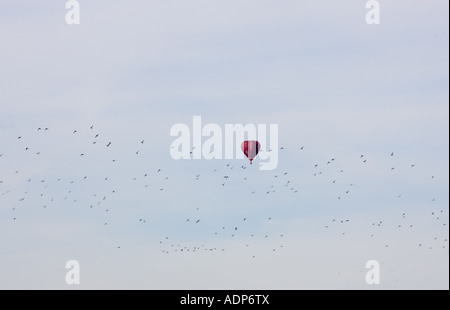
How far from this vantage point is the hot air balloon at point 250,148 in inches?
4705

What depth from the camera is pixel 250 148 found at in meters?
120

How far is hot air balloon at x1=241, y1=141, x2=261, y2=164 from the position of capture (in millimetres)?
119500
